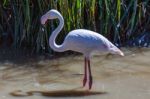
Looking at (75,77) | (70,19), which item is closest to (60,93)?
→ (75,77)

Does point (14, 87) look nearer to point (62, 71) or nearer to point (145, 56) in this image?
point (62, 71)

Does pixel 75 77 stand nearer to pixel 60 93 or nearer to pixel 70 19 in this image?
pixel 60 93

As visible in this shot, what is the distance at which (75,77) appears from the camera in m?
6.29

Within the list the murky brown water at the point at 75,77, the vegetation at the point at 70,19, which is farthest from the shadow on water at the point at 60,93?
the vegetation at the point at 70,19

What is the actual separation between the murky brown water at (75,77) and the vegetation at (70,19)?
320 mm

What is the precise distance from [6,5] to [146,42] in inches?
78.5

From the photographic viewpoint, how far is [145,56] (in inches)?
273

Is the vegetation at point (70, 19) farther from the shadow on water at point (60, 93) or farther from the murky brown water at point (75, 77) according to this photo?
the shadow on water at point (60, 93)

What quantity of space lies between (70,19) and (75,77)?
95 centimetres

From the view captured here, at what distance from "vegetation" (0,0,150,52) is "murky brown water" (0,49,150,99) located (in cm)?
32

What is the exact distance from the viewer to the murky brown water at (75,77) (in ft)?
18.7

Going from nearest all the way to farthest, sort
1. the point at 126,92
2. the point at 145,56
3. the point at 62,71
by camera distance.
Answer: the point at 126,92 < the point at 62,71 < the point at 145,56

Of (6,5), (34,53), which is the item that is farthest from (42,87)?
(6,5)

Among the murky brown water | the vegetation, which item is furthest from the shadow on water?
the vegetation
